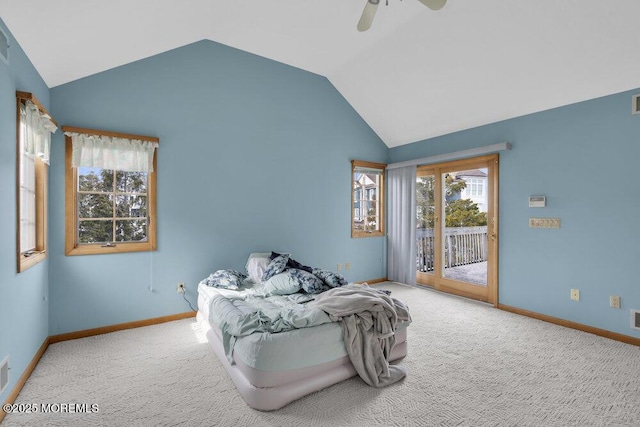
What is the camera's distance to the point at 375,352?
2350 mm

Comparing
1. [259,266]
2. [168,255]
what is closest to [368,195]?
[259,266]

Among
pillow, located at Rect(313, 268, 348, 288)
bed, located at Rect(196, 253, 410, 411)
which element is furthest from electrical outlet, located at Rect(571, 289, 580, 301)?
pillow, located at Rect(313, 268, 348, 288)

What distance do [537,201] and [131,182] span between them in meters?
4.70

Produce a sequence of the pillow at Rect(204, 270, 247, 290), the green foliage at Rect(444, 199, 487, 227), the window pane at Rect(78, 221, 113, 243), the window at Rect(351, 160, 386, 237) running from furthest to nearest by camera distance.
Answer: the window at Rect(351, 160, 386, 237), the green foliage at Rect(444, 199, 487, 227), the pillow at Rect(204, 270, 247, 290), the window pane at Rect(78, 221, 113, 243)

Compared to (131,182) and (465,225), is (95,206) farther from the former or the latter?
(465,225)

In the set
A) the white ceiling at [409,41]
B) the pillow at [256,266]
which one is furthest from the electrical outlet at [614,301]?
the pillow at [256,266]

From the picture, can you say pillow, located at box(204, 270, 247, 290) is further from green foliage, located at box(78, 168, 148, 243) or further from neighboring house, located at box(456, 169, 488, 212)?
neighboring house, located at box(456, 169, 488, 212)

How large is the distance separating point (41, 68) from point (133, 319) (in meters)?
2.53

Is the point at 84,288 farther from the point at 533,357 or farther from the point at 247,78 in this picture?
the point at 533,357

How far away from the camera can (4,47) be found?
6.48 feet

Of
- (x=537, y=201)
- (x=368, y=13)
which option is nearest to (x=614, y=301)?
(x=537, y=201)

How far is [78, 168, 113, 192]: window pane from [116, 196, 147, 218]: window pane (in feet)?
0.54

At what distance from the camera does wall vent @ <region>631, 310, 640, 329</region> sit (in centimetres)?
293

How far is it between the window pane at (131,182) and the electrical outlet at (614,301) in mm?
5070
